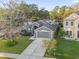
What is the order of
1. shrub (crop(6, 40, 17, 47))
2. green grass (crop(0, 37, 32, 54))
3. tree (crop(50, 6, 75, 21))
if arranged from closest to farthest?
tree (crop(50, 6, 75, 21))
green grass (crop(0, 37, 32, 54))
shrub (crop(6, 40, 17, 47))

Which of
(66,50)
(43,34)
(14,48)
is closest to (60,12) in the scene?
(66,50)

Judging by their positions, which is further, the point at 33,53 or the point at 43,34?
the point at 43,34

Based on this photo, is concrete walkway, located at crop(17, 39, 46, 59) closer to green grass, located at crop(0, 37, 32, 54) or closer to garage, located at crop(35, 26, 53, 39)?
green grass, located at crop(0, 37, 32, 54)

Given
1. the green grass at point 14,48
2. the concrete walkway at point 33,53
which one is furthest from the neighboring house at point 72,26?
the green grass at point 14,48

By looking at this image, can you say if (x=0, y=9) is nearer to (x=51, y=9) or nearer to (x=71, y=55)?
(x=51, y=9)

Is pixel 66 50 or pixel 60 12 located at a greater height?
pixel 60 12

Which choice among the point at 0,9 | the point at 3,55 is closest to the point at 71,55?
the point at 3,55

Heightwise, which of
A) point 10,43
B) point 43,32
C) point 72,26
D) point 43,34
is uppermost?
point 72,26

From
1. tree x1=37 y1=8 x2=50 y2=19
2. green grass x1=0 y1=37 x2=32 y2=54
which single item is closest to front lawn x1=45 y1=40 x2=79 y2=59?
green grass x1=0 y1=37 x2=32 y2=54

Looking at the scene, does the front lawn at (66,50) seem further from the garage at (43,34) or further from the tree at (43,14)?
the garage at (43,34)

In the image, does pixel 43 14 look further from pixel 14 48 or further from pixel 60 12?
pixel 14 48
